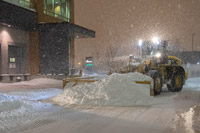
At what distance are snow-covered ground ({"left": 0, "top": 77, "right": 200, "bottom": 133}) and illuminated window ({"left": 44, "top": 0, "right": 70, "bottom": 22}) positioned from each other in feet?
62.1

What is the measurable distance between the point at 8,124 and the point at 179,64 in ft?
43.2

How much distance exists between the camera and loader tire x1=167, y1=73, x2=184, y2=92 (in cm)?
1567

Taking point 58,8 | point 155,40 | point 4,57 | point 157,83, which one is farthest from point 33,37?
point 157,83

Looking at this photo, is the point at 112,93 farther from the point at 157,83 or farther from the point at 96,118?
the point at 157,83

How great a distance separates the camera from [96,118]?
759 centimetres

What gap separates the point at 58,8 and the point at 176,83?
60.1 feet

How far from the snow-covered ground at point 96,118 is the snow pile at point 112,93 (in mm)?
461

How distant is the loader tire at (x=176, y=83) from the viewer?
1567 cm

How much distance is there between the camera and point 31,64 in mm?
25047

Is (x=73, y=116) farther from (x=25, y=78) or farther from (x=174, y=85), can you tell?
(x=25, y=78)

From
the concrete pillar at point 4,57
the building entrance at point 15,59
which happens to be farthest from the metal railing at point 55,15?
the concrete pillar at point 4,57

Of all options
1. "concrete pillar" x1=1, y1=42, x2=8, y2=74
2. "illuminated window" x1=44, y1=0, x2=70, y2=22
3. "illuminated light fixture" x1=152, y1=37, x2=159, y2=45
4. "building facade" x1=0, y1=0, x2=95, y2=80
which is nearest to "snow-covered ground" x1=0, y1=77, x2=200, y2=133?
"illuminated light fixture" x1=152, y1=37, x2=159, y2=45

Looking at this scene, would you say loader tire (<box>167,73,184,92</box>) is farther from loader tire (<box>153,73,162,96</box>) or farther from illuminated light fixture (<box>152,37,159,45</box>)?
illuminated light fixture (<box>152,37,159,45</box>)

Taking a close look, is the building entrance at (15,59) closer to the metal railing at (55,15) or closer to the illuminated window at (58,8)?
the metal railing at (55,15)
